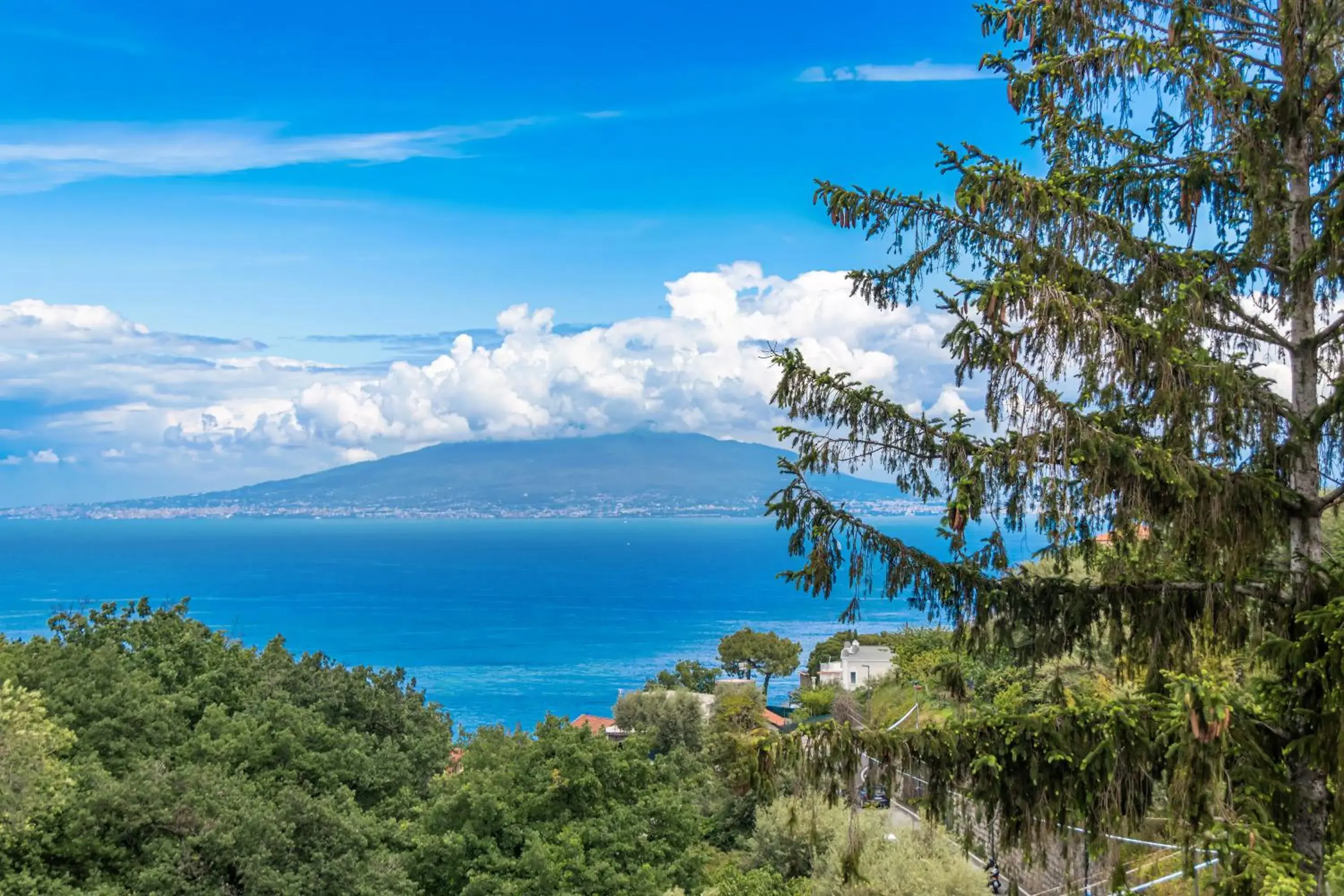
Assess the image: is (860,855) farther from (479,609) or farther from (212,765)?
(479,609)

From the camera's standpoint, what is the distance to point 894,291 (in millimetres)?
6035

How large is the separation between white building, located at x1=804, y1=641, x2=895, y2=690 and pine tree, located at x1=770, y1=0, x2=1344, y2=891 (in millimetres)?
44171

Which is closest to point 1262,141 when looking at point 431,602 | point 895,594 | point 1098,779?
point 895,594

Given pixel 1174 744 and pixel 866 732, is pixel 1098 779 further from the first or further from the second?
pixel 866 732

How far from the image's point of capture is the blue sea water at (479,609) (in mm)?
81062

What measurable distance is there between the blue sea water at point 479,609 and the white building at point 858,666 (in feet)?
7.88

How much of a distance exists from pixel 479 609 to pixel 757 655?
67.1 m

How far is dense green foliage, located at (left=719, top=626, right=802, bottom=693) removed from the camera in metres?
62.3

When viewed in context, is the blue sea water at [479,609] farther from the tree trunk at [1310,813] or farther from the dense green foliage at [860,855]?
the tree trunk at [1310,813]

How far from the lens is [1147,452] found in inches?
179

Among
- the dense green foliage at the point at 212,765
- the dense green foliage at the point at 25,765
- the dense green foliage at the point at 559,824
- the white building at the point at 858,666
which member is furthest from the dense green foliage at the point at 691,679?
the dense green foliage at the point at 25,765

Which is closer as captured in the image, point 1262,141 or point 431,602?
point 1262,141

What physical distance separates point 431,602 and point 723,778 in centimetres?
10446

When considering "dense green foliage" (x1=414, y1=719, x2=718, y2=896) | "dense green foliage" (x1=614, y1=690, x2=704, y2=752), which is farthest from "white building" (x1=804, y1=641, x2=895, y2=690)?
"dense green foliage" (x1=414, y1=719, x2=718, y2=896)
